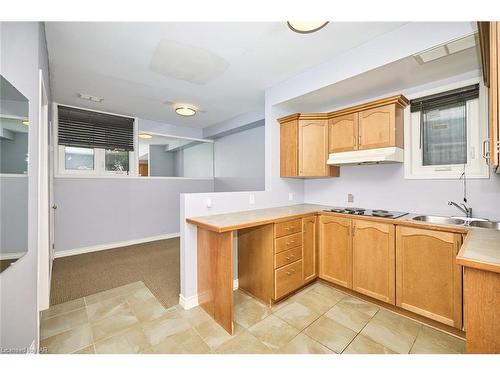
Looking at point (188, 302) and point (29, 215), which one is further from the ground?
point (29, 215)

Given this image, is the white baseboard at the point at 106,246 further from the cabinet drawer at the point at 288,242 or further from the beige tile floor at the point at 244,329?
the cabinet drawer at the point at 288,242

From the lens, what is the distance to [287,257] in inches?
86.2

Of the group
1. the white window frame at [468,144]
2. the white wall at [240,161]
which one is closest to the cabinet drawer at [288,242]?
the white window frame at [468,144]

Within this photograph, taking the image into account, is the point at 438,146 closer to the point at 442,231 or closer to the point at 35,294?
the point at 442,231

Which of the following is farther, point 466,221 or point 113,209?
point 113,209

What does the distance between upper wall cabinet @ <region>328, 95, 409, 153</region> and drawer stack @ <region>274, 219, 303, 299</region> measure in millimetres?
1134

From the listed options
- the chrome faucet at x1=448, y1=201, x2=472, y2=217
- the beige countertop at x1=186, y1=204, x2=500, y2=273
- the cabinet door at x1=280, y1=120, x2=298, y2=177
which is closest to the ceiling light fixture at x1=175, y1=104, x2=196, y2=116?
the cabinet door at x1=280, y1=120, x2=298, y2=177

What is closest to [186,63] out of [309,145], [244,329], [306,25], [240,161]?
[306,25]

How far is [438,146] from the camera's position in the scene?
230cm

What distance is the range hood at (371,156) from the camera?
7.31 feet

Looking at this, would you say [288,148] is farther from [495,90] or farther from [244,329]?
[244,329]

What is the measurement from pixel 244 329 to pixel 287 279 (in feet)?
2.08
